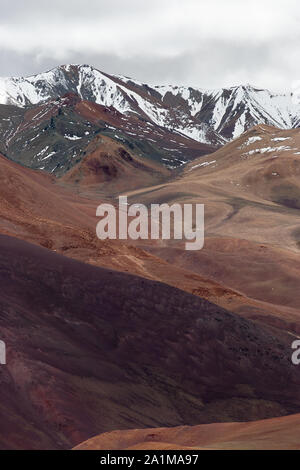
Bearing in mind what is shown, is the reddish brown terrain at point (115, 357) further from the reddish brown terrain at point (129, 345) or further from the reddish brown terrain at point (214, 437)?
the reddish brown terrain at point (214, 437)

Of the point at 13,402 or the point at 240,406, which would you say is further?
the point at 240,406

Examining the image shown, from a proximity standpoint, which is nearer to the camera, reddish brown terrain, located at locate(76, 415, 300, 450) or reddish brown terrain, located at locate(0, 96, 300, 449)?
reddish brown terrain, located at locate(76, 415, 300, 450)

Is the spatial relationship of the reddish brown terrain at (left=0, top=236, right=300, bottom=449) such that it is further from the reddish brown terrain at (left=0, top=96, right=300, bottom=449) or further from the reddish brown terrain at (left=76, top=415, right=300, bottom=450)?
the reddish brown terrain at (left=76, top=415, right=300, bottom=450)

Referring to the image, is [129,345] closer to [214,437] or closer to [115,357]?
[115,357]

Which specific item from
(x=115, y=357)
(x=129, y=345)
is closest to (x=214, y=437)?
(x=115, y=357)

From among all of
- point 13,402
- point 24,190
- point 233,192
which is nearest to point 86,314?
point 13,402

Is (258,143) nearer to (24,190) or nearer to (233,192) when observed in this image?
(233,192)

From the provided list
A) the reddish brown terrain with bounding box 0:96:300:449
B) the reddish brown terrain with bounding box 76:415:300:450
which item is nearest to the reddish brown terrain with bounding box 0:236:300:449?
the reddish brown terrain with bounding box 0:96:300:449

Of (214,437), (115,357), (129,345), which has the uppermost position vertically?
(129,345)

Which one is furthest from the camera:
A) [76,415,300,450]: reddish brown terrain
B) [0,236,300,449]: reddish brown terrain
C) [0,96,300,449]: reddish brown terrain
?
[0,236,300,449]: reddish brown terrain

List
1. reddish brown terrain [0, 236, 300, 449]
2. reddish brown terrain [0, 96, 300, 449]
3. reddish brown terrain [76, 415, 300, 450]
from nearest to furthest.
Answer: reddish brown terrain [76, 415, 300, 450] < reddish brown terrain [0, 96, 300, 449] < reddish brown terrain [0, 236, 300, 449]
